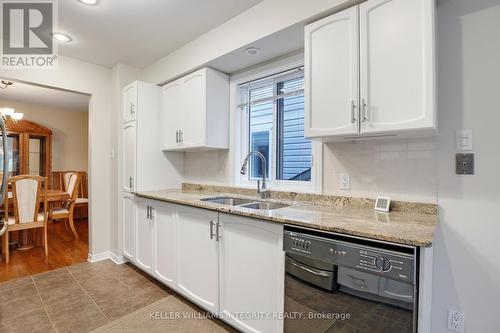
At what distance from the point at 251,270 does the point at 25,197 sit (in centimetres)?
319

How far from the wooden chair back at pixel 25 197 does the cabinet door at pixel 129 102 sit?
1467 mm

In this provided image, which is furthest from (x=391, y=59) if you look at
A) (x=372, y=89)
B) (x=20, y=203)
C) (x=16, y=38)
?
(x=20, y=203)

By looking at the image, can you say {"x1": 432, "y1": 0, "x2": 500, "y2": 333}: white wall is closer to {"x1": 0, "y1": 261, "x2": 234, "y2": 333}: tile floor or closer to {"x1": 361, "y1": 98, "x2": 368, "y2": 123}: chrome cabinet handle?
{"x1": 361, "y1": 98, "x2": 368, "y2": 123}: chrome cabinet handle

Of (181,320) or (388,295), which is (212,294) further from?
(388,295)

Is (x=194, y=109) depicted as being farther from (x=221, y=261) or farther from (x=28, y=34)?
(x=28, y=34)

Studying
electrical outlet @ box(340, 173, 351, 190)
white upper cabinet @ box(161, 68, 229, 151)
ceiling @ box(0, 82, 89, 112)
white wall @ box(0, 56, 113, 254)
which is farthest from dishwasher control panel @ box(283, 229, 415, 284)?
ceiling @ box(0, 82, 89, 112)

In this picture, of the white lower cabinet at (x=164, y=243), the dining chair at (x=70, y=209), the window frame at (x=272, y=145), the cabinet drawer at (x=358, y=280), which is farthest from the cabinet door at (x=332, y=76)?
the dining chair at (x=70, y=209)

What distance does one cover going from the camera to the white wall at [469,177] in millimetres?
1294

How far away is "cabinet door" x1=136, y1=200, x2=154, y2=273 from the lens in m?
2.43

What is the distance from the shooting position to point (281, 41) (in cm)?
196

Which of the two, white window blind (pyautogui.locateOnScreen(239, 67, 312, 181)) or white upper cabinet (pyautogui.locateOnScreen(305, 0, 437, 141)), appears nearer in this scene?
white upper cabinet (pyautogui.locateOnScreen(305, 0, 437, 141))

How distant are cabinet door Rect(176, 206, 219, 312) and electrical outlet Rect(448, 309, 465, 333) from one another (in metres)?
1.36

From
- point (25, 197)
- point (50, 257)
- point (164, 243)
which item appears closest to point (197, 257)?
point (164, 243)

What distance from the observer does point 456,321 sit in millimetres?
1370
